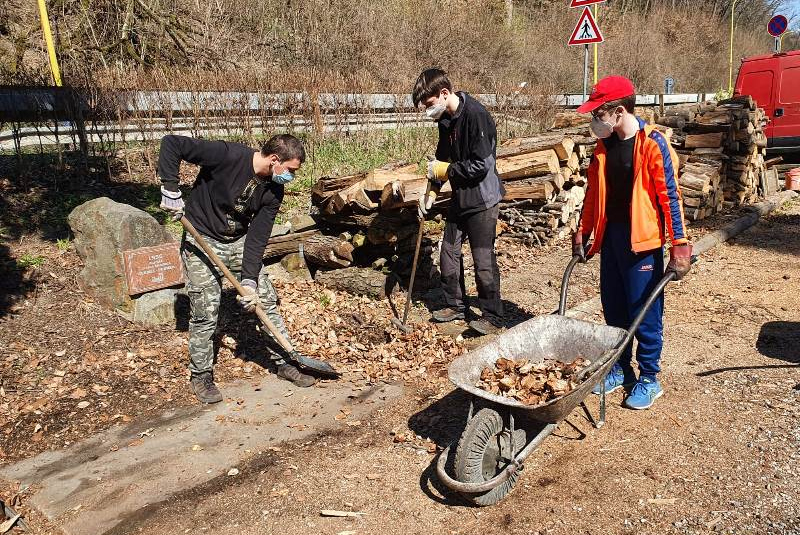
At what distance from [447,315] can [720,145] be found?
702 centimetres

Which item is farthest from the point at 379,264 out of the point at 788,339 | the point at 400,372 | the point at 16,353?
the point at 788,339

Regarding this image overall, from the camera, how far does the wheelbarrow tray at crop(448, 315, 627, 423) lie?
3238 millimetres

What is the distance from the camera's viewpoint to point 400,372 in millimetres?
4949

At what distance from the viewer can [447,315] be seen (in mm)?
5707

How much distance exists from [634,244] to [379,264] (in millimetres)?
3268

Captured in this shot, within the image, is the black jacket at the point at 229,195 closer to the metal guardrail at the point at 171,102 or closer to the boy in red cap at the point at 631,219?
the boy in red cap at the point at 631,219

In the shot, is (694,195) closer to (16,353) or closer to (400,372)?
(400,372)

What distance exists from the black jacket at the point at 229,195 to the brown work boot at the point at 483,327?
77.1 inches

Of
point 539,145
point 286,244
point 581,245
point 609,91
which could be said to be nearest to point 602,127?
point 609,91

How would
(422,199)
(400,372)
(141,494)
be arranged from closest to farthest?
(141,494)
(400,372)
(422,199)

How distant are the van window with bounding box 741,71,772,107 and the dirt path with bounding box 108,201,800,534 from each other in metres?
10.1

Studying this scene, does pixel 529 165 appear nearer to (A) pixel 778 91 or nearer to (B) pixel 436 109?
(B) pixel 436 109

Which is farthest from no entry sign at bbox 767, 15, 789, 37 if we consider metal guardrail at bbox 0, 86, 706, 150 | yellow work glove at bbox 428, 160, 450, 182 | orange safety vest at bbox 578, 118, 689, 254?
orange safety vest at bbox 578, 118, 689, 254

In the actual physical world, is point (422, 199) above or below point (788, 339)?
above
